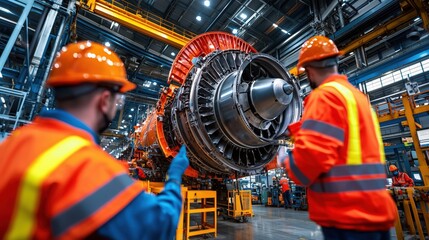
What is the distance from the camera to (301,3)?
9.11 metres

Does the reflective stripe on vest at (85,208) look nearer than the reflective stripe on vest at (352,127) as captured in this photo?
Yes

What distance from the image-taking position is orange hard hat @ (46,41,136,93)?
843 mm

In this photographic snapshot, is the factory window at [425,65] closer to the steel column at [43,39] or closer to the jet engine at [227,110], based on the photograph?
the jet engine at [227,110]

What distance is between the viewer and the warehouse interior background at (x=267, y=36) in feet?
17.0

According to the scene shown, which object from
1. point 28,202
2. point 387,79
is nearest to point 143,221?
point 28,202

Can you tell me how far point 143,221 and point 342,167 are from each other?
39.4 inches

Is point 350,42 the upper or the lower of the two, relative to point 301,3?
lower

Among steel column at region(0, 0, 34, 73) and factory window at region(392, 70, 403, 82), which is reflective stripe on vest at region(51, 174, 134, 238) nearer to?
steel column at region(0, 0, 34, 73)

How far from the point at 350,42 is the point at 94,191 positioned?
9.60 meters

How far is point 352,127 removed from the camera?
122 cm

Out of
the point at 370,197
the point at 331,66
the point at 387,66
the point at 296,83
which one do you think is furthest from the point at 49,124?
the point at 387,66

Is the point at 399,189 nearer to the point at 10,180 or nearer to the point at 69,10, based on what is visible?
the point at 10,180

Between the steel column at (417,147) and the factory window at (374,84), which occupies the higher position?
the factory window at (374,84)

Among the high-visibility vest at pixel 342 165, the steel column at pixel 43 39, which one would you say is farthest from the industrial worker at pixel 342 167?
the steel column at pixel 43 39
